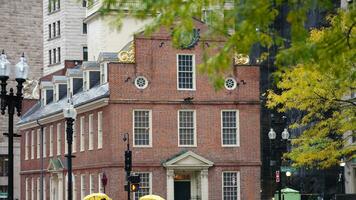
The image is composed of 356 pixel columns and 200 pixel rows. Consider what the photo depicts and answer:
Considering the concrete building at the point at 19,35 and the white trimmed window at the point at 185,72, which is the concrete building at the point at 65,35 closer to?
the concrete building at the point at 19,35

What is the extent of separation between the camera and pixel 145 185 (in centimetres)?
5444

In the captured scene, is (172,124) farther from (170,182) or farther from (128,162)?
(128,162)

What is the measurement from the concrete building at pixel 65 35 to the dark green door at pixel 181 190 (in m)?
35.8

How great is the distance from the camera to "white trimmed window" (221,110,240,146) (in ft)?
184

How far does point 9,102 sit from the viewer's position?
24.5 meters

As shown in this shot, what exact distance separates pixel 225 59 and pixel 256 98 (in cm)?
4321

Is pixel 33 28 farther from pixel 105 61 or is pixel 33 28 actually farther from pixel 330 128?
pixel 330 128

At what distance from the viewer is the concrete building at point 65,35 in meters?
89.7

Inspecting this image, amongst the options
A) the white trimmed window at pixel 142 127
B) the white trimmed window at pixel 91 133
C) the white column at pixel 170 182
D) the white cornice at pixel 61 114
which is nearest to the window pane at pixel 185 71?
the white trimmed window at pixel 142 127

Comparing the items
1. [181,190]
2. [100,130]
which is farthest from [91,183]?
[181,190]

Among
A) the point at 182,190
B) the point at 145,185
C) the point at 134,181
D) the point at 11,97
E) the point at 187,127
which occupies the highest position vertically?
A: the point at 11,97

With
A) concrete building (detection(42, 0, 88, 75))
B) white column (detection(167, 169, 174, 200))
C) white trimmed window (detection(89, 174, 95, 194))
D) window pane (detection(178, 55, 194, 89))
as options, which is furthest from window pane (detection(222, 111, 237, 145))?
concrete building (detection(42, 0, 88, 75))

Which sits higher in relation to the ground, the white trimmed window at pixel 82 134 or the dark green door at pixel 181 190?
the white trimmed window at pixel 82 134

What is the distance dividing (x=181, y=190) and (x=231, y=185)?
301cm
